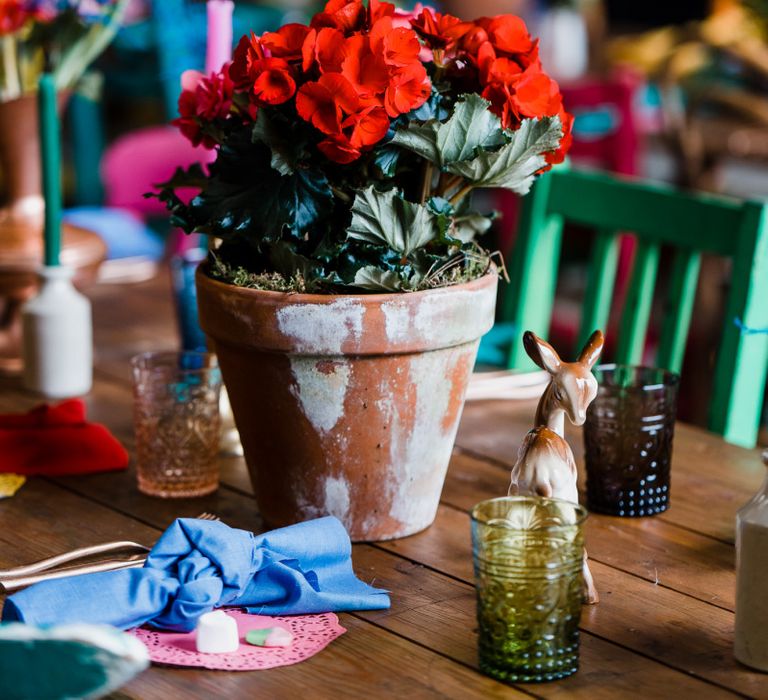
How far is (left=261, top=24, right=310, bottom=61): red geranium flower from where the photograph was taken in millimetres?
922

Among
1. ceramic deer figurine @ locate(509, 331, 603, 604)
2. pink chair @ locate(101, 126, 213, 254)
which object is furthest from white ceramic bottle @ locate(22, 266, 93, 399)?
pink chair @ locate(101, 126, 213, 254)

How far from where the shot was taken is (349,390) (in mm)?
944

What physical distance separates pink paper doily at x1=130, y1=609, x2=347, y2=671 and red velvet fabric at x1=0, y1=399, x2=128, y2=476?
1.17 ft

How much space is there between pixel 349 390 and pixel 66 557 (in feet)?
0.82

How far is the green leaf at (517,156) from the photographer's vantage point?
94 centimetres

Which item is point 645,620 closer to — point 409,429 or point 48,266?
point 409,429

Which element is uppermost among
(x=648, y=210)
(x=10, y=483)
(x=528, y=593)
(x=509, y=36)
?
(x=509, y=36)

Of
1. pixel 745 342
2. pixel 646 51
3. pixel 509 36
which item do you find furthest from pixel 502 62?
pixel 646 51

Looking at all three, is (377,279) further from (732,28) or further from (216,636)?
(732,28)

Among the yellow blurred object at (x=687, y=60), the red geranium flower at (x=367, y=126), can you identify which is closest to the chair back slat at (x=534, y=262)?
the red geranium flower at (x=367, y=126)

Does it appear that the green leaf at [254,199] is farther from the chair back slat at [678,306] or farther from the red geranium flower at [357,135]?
the chair back slat at [678,306]

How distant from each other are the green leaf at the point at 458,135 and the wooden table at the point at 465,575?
320 millimetres

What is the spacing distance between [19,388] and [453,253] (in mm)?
659

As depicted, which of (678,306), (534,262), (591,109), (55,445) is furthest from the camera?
(591,109)
